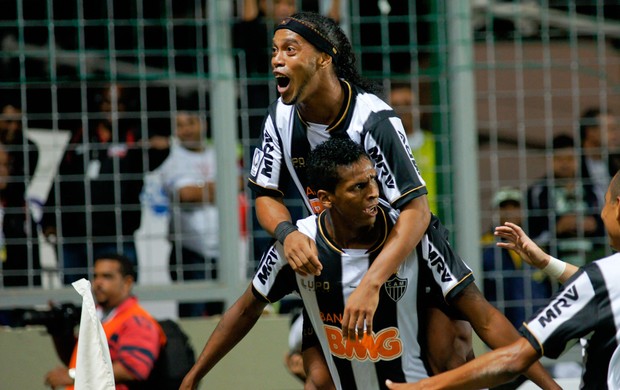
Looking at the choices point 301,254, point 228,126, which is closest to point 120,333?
point 228,126

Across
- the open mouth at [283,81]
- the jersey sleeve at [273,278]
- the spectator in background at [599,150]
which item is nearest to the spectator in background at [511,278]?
the spectator in background at [599,150]

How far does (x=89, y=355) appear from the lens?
4996 mm

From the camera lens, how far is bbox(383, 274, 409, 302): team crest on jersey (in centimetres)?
468

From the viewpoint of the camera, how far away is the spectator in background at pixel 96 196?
7680mm

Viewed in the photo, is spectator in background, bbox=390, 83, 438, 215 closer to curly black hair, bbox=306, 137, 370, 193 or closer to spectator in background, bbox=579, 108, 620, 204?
spectator in background, bbox=579, 108, 620, 204

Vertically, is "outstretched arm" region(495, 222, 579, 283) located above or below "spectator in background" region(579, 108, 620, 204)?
below

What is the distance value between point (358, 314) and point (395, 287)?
1.25 ft

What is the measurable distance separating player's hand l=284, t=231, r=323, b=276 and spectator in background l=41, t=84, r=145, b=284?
335 centimetres

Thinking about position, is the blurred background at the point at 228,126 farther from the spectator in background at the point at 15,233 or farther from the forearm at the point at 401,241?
the forearm at the point at 401,241

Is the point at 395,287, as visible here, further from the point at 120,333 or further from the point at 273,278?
the point at 120,333

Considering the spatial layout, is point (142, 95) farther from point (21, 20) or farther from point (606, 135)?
point (606, 135)

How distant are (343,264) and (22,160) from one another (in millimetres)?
3634

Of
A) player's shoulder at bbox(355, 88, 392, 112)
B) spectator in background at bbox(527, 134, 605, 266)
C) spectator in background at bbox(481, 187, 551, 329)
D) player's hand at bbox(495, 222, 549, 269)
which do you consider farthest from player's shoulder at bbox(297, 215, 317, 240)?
spectator in background at bbox(527, 134, 605, 266)

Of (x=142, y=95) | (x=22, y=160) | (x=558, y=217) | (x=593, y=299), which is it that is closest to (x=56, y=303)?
(x=22, y=160)
